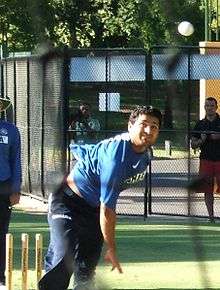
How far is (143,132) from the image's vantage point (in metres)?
5.10

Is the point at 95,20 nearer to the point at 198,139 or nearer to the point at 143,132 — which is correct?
the point at 143,132

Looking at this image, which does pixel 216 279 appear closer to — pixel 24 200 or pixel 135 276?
pixel 135 276

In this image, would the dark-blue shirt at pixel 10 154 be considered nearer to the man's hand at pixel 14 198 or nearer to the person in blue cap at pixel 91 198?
the man's hand at pixel 14 198

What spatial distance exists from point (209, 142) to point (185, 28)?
9604mm

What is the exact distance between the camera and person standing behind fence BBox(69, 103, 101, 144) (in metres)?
9.01

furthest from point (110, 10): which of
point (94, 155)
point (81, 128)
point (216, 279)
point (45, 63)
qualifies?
point (81, 128)

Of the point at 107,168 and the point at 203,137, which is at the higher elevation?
the point at 107,168

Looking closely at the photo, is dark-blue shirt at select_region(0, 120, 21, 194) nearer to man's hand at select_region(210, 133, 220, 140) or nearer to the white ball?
the white ball

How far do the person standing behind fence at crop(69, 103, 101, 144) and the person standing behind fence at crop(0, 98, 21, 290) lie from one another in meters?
0.86

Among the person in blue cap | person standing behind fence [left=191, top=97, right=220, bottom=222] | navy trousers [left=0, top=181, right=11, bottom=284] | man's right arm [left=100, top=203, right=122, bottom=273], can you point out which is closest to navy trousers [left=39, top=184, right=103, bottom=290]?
the person in blue cap

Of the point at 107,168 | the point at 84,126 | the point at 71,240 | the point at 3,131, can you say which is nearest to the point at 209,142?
the point at 84,126

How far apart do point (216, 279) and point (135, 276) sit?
659 mm

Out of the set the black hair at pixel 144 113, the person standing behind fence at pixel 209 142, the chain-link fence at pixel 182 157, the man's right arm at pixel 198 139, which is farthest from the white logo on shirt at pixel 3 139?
the man's right arm at pixel 198 139

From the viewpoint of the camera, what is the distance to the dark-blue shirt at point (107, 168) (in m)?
5.05
